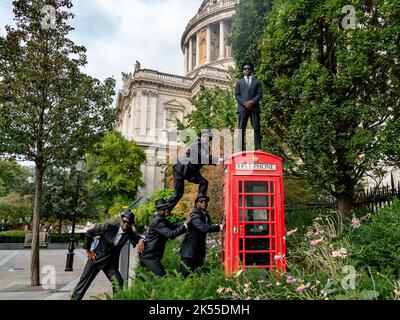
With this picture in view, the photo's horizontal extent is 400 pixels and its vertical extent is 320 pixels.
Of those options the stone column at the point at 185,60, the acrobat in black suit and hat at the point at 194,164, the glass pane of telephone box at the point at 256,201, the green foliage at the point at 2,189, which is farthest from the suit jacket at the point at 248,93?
the stone column at the point at 185,60

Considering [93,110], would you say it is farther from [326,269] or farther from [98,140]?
[326,269]

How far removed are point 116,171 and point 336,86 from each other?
33568 millimetres

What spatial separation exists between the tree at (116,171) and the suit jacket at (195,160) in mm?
32975

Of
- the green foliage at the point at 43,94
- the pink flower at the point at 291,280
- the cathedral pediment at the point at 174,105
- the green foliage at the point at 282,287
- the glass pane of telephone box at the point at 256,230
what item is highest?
the cathedral pediment at the point at 174,105

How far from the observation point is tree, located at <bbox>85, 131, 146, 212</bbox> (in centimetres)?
3981

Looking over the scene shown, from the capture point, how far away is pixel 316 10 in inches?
401

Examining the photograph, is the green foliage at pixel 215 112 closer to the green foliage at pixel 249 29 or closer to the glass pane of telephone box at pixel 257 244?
the green foliage at pixel 249 29

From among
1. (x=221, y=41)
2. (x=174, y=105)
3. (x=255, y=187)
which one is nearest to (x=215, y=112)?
(x=255, y=187)

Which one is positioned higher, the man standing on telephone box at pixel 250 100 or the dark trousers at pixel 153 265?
the man standing on telephone box at pixel 250 100

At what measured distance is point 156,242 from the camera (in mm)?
6793

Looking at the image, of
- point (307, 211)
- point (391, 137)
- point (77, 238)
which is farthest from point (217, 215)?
point (77, 238)

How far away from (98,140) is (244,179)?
7.89 metres

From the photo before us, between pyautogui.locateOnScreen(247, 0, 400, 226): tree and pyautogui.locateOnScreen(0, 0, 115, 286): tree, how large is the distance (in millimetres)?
6290

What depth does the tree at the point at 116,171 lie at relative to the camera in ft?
131
